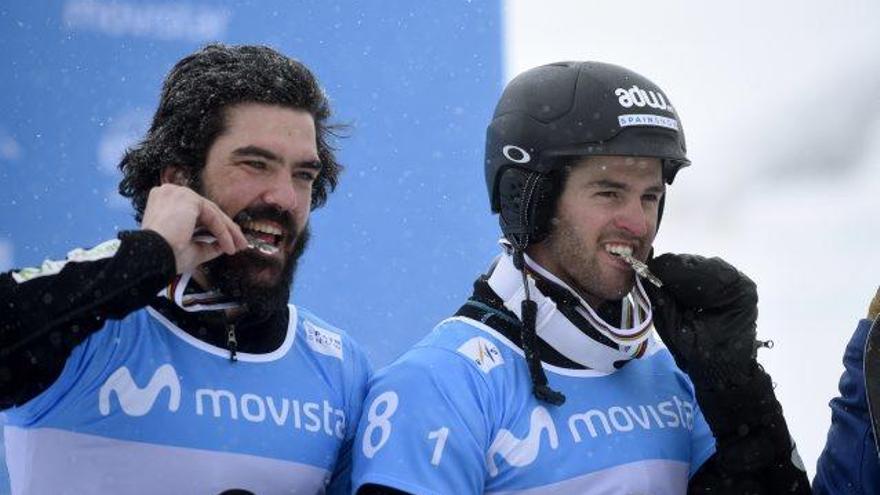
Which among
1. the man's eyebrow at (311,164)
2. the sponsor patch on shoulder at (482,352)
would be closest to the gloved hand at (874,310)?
the sponsor patch on shoulder at (482,352)

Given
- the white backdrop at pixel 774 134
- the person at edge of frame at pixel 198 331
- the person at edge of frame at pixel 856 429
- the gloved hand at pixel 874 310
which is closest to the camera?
the person at edge of frame at pixel 198 331

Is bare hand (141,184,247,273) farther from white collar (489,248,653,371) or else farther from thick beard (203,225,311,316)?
white collar (489,248,653,371)

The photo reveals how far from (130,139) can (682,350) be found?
101 inches

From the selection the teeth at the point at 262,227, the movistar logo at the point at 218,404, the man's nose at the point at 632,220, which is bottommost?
the movistar logo at the point at 218,404

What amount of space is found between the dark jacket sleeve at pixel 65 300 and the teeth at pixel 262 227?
→ 0.57 m

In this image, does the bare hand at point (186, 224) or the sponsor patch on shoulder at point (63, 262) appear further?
the bare hand at point (186, 224)

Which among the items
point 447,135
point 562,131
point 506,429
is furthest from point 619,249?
point 447,135

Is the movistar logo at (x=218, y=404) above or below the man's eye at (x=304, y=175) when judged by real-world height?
below

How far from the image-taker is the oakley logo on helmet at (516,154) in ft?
11.3

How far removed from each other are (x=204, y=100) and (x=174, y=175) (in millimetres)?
208

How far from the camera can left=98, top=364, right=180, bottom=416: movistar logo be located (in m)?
2.76

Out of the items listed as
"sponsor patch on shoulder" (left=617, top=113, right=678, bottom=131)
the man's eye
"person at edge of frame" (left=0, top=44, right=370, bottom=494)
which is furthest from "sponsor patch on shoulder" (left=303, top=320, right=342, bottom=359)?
"sponsor patch on shoulder" (left=617, top=113, right=678, bottom=131)

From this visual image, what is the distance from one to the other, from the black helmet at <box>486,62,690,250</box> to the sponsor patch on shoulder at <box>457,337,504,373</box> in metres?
0.33

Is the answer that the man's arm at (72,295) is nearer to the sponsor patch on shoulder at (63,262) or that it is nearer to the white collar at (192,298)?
the sponsor patch on shoulder at (63,262)
